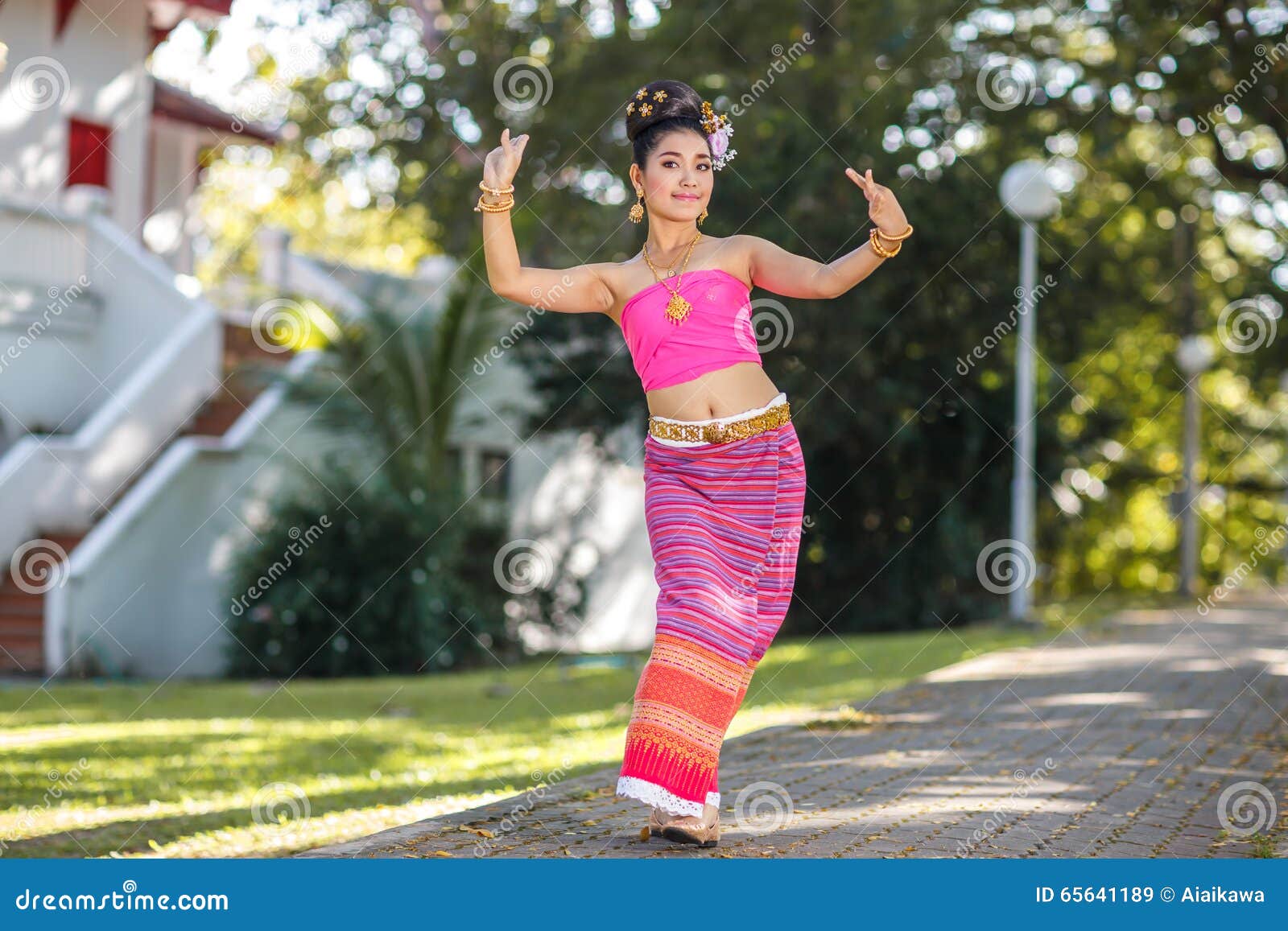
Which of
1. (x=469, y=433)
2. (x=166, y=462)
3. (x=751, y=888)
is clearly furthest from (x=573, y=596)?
(x=751, y=888)

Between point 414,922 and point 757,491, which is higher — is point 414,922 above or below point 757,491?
below

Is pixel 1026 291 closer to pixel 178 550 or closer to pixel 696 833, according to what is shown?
pixel 178 550

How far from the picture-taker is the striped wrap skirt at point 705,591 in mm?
4438

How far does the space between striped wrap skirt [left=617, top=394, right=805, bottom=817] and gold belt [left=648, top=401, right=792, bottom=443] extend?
18 mm

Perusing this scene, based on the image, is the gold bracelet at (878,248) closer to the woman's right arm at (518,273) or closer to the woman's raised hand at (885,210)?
the woman's raised hand at (885,210)

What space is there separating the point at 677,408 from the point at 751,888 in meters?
1.50

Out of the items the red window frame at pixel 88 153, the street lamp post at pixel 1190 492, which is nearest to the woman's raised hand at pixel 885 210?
the red window frame at pixel 88 153

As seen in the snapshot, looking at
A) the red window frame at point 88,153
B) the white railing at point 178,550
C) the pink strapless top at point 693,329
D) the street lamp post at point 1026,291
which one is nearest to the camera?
the pink strapless top at point 693,329

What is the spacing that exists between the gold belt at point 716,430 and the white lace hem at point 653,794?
1.04m

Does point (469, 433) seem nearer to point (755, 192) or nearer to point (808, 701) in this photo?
point (755, 192)

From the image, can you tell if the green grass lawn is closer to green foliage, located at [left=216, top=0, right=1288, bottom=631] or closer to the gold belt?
the gold belt

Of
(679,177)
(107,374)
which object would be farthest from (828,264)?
(107,374)

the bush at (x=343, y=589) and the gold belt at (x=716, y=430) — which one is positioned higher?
the gold belt at (x=716, y=430)

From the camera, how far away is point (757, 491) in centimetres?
461
